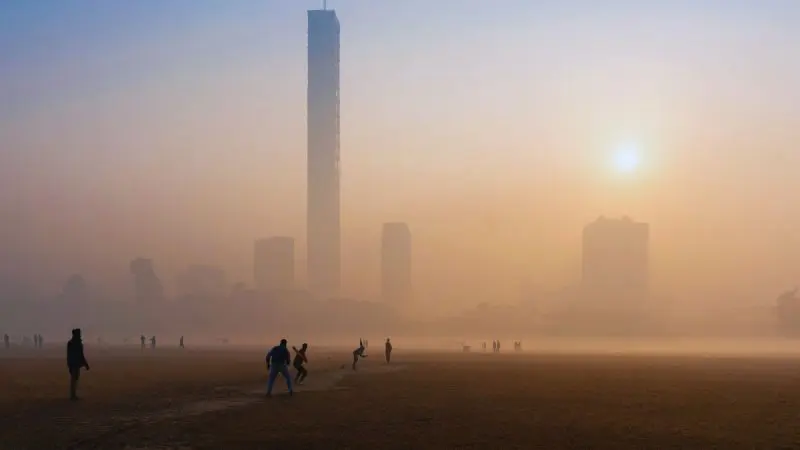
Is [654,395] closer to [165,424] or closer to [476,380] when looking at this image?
[476,380]

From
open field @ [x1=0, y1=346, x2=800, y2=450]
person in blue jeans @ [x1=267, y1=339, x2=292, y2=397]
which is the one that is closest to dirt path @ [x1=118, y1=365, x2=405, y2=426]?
open field @ [x1=0, y1=346, x2=800, y2=450]

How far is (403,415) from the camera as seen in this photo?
2338cm

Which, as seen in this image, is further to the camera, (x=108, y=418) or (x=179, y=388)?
(x=179, y=388)

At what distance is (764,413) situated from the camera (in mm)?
24156

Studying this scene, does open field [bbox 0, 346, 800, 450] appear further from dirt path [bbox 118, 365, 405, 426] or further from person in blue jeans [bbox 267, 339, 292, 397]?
person in blue jeans [bbox 267, 339, 292, 397]

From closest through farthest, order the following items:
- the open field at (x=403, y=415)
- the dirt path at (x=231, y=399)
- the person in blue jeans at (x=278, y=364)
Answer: the open field at (x=403, y=415) < the dirt path at (x=231, y=399) < the person in blue jeans at (x=278, y=364)

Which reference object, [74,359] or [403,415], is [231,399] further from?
[403,415]

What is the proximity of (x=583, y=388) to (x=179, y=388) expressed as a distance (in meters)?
17.7

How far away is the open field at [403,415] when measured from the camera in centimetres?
1888

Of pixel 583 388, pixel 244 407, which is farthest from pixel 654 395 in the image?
pixel 244 407

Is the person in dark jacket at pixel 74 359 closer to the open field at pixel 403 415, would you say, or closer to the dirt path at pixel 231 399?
the open field at pixel 403 415

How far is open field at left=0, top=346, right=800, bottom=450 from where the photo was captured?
18875mm

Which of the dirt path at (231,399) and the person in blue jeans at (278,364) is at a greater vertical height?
the person in blue jeans at (278,364)

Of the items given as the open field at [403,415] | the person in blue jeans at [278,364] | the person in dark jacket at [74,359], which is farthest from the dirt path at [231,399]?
the person in dark jacket at [74,359]
